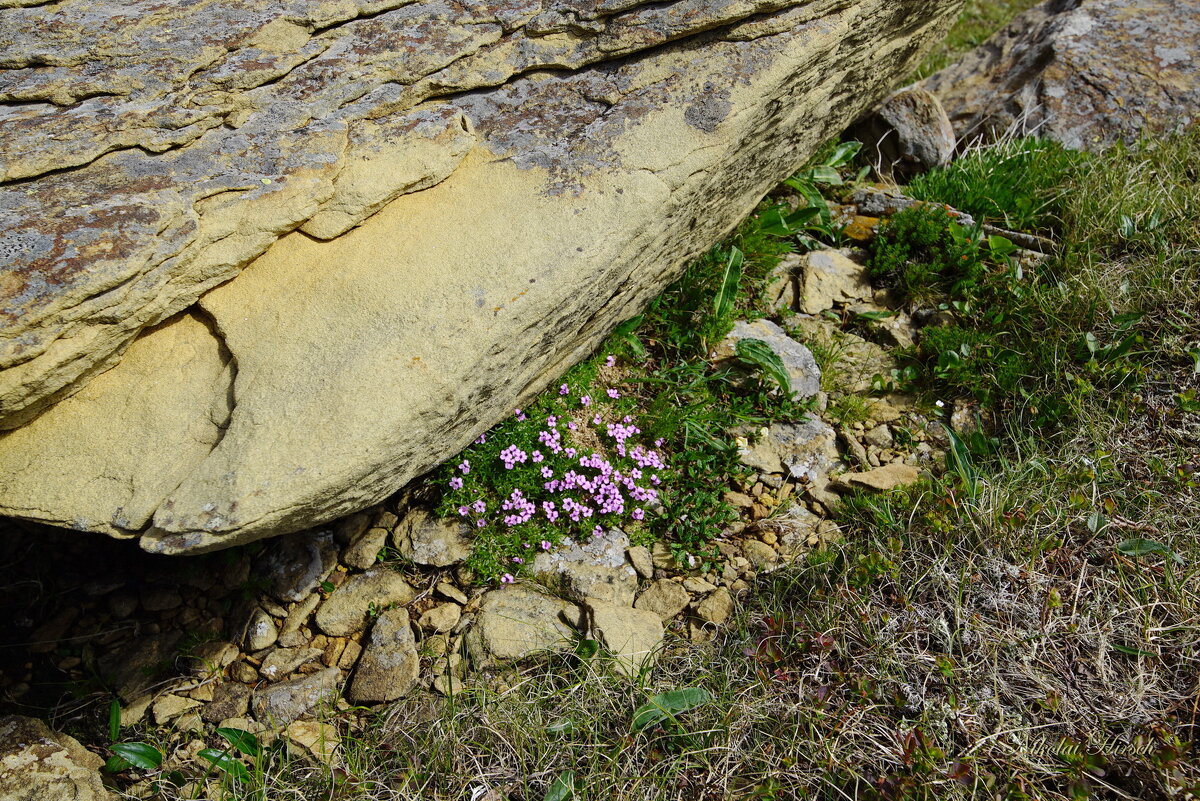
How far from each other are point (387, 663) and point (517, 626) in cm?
52

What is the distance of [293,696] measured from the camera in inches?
124

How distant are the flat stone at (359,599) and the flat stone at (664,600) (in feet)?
3.15

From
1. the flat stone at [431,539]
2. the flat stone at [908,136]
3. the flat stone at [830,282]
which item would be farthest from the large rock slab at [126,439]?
the flat stone at [908,136]

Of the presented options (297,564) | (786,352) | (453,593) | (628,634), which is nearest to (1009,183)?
(786,352)

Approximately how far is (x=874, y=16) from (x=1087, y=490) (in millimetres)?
2281

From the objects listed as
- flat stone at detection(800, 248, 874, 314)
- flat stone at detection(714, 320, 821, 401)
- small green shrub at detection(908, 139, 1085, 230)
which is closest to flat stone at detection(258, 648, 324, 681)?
flat stone at detection(714, 320, 821, 401)

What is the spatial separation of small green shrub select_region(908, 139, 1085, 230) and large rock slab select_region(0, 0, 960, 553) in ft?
5.22

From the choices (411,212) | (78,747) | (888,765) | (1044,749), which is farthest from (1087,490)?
(78,747)

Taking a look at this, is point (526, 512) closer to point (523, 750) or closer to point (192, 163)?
point (523, 750)

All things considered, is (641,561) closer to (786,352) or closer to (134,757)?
(786,352)

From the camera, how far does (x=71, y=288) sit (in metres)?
2.41

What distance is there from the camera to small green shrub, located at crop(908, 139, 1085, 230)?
4.56 metres

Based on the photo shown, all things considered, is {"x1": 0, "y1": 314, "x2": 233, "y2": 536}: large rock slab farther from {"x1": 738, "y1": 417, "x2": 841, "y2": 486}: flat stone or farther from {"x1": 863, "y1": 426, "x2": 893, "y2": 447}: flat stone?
{"x1": 863, "y1": 426, "x2": 893, "y2": 447}: flat stone

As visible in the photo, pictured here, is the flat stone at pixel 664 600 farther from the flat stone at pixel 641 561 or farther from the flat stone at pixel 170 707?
the flat stone at pixel 170 707
